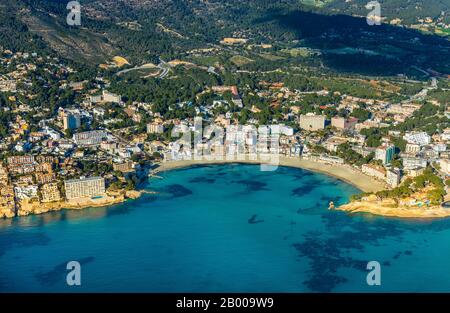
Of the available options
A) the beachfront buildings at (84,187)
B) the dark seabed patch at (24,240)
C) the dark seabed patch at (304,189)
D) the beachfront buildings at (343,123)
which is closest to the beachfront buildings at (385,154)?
the dark seabed patch at (304,189)

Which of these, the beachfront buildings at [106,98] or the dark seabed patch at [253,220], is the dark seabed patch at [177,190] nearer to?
the dark seabed patch at [253,220]

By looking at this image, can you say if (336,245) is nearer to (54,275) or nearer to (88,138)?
(54,275)

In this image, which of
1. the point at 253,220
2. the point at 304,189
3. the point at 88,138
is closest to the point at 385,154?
the point at 304,189

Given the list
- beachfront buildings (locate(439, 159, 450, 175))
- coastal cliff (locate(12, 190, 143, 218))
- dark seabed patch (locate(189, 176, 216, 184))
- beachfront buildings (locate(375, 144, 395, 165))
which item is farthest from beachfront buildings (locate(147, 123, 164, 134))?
beachfront buildings (locate(439, 159, 450, 175))

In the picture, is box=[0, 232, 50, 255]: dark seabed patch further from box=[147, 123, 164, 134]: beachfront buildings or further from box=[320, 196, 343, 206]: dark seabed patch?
box=[147, 123, 164, 134]: beachfront buildings
